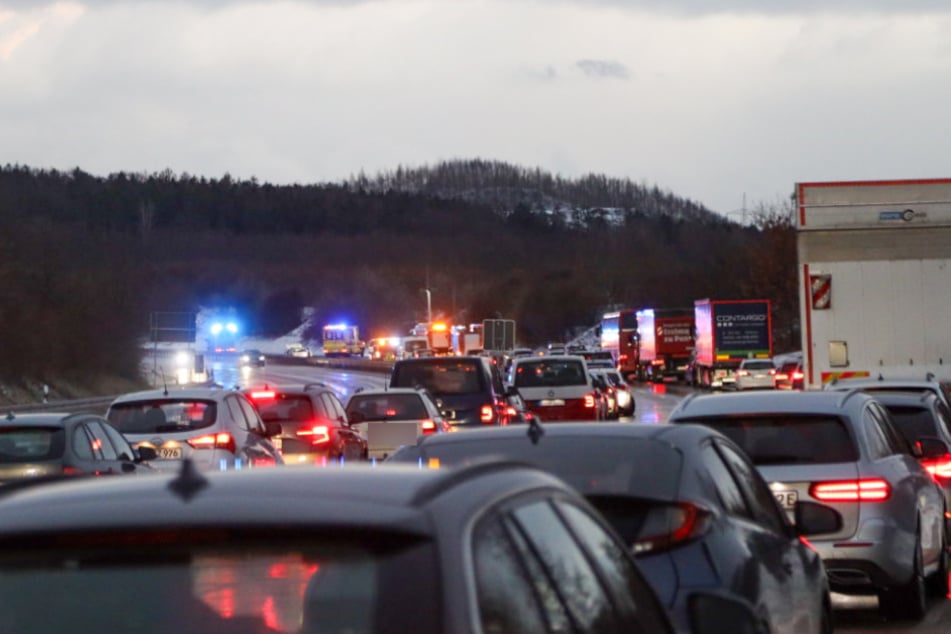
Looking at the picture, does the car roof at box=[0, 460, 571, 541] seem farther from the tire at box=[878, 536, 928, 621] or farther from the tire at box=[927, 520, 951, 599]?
the tire at box=[927, 520, 951, 599]

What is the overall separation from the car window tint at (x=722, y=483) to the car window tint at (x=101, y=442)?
924 cm

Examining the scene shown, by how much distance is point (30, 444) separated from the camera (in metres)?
15.2

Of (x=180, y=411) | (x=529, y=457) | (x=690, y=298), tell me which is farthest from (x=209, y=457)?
(x=690, y=298)

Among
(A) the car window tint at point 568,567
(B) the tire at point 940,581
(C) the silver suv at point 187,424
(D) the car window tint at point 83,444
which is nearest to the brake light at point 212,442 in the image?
(C) the silver suv at point 187,424

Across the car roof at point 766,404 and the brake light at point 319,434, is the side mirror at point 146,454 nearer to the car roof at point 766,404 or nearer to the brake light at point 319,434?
the brake light at point 319,434

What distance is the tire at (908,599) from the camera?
36.6 feet

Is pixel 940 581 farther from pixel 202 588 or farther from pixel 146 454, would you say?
pixel 202 588

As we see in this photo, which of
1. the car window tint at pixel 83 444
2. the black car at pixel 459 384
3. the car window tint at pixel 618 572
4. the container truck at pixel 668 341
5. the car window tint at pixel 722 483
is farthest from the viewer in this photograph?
the container truck at pixel 668 341

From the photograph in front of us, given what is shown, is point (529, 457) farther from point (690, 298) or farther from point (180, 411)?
point (690, 298)

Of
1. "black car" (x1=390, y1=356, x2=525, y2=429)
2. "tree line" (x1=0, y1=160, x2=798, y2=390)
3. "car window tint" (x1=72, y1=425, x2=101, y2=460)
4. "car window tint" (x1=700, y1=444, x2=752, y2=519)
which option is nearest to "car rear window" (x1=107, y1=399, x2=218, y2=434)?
"car window tint" (x1=72, y1=425, x2=101, y2=460)

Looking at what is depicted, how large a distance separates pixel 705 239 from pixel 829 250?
15545 centimetres

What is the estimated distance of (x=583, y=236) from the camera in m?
195

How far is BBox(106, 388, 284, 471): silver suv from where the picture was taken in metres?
19.1

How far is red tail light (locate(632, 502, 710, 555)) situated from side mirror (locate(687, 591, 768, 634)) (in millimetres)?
1885
